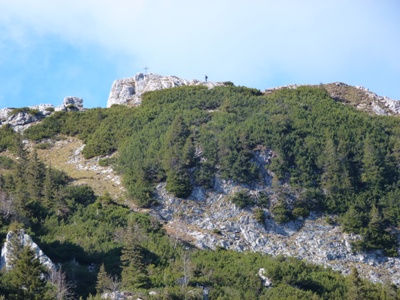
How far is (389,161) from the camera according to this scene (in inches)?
2402

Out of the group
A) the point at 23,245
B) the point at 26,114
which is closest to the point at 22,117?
the point at 26,114

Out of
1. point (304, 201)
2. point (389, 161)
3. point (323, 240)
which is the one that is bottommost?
point (323, 240)

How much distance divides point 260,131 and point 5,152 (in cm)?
3023

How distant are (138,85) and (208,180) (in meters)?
37.6

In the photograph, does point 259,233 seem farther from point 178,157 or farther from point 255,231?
point 178,157

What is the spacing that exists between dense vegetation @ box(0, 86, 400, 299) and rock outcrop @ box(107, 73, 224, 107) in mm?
5989

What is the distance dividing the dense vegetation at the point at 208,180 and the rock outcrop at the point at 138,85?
236 inches

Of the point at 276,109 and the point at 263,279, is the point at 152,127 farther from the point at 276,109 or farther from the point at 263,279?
the point at 263,279

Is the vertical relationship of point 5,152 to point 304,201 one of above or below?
above

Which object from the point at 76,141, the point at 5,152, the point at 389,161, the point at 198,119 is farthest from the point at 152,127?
the point at 389,161

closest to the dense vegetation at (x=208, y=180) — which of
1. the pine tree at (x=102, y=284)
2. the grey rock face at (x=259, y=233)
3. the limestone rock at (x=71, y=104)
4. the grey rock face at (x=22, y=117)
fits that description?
the pine tree at (x=102, y=284)

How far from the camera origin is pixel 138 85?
90.6m

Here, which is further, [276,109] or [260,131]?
[276,109]

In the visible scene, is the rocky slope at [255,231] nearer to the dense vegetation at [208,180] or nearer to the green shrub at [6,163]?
the dense vegetation at [208,180]
